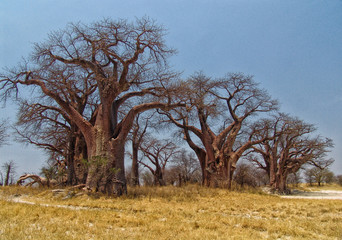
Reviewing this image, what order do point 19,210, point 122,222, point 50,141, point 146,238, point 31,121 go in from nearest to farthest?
point 146,238 < point 122,222 < point 19,210 < point 31,121 < point 50,141

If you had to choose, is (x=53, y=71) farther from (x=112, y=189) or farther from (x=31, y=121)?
(x=112, y=189)

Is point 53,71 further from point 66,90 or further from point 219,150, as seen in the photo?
point 219,150

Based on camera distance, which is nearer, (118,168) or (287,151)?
(118,168)

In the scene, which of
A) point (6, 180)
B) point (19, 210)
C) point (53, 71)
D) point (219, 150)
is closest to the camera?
point (19, 210)

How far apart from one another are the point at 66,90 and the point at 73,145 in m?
3.28

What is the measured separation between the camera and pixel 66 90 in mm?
11547

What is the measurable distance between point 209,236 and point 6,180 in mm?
18956

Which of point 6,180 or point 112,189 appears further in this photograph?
point 6,180

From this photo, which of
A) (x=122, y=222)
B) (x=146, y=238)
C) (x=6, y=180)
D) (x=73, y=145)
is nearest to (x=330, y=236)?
(x=146, y=238)

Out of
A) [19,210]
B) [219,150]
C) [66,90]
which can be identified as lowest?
[19,210]

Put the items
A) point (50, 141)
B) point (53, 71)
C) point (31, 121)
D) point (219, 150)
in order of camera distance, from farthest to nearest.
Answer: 1. point (219, 150)
2. point (50, 141)
3. point (31, 121)
4. point (53, 71)

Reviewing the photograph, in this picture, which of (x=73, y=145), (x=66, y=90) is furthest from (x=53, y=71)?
(x=73, y=145)

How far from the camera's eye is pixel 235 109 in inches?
637

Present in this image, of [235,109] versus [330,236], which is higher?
[235,109]
